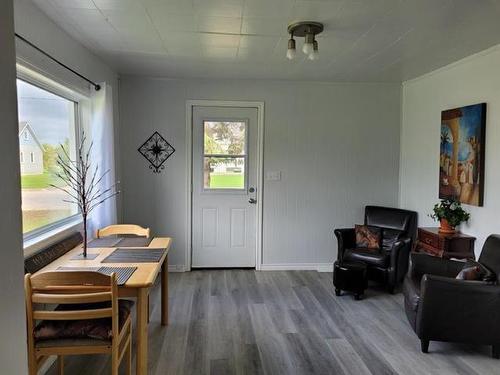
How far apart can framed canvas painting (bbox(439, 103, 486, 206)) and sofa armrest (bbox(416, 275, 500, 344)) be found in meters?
1.08

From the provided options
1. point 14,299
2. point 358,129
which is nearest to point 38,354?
point 14,299

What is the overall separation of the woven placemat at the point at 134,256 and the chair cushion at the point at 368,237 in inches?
96.6

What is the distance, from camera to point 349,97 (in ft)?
15.5

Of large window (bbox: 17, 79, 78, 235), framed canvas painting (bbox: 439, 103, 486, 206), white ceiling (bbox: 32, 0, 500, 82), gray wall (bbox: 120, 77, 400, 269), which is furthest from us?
gray wall (bbox: 120, 77, 400, 269)

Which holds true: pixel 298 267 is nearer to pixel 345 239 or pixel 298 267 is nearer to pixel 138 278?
pixel 345 239

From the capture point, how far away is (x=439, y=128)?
4047mm

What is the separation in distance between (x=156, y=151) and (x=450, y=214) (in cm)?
325

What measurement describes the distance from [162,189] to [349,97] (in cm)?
258

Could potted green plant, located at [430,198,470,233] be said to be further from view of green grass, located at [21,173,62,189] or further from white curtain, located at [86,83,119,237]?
view of green grass, located at [21,173,62,189]

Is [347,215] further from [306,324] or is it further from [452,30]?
[452,30]

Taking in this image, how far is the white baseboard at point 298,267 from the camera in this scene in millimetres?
4766

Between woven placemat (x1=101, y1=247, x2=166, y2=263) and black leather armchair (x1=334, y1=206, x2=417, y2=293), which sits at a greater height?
woven placemat (x1=101, y1=247, x2=166, y2=263)

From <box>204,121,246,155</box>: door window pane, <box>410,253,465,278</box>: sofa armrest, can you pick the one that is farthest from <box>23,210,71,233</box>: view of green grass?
<box>410,253,465,278</box>: sofa armrest

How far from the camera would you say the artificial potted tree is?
124 inches
